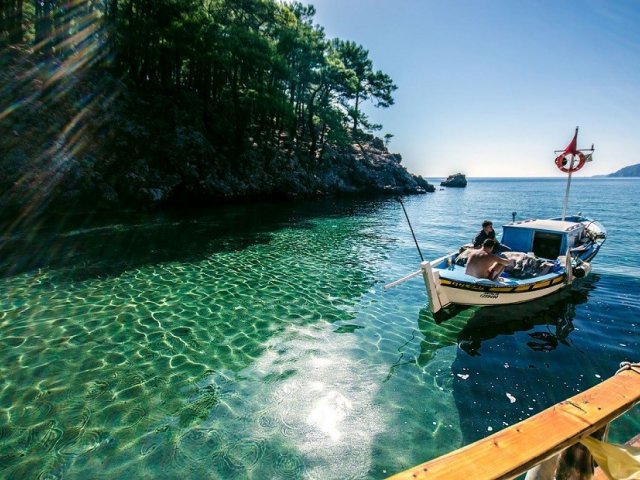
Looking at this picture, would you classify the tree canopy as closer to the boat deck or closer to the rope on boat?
the boat deck

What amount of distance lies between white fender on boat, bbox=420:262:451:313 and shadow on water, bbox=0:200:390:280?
11331 millimetres

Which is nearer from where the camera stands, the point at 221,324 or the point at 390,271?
the point at 221,324

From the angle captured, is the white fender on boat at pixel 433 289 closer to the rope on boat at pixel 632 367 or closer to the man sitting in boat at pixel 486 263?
the man sitting in boat at pixel 486 263

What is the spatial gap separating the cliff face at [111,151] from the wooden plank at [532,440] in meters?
30.9

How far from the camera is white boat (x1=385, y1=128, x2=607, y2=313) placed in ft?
29.1

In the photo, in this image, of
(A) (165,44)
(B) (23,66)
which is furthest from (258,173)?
(B) (23,66)

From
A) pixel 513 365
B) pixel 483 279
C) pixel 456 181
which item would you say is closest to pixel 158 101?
pixel 483 279

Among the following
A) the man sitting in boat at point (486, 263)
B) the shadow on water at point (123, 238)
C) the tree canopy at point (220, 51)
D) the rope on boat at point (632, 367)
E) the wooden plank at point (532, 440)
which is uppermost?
the tree canopy at point (220, 51)

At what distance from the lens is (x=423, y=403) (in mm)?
6398

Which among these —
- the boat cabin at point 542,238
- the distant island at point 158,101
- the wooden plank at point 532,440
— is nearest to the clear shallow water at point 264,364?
the boat cabin at point 542,238

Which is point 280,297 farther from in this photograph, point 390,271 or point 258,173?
point 258,173

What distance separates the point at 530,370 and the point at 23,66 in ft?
127

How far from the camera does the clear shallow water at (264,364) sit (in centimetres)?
522

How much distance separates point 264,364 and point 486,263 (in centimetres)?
697
